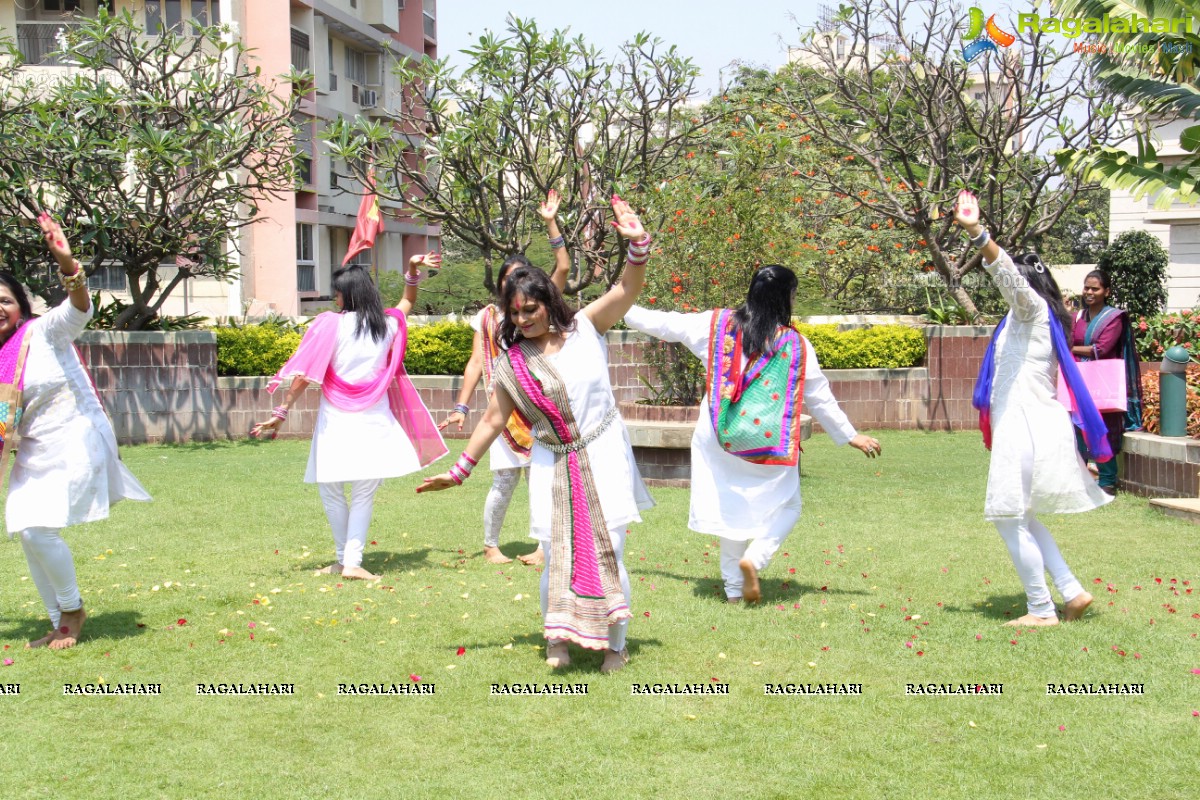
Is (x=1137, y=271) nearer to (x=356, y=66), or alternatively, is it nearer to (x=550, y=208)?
(x=356, y=66)

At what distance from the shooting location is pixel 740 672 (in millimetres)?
5293

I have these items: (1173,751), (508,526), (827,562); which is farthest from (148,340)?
(1173,751)

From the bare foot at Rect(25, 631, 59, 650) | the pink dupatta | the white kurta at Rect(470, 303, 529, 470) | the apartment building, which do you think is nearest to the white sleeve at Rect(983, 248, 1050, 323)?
the white kurta at Rect(470, 303, 529, 470)

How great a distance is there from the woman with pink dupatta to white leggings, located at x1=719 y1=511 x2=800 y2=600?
207cm

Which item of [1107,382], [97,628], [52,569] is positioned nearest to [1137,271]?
[1107,382]

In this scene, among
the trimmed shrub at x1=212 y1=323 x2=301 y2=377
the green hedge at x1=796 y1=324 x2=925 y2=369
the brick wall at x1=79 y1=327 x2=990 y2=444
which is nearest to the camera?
the brick wall at x1=79 y1=327 x2=990 y2=444

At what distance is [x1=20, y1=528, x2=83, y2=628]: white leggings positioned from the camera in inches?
226

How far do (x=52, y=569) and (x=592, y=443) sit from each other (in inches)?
102

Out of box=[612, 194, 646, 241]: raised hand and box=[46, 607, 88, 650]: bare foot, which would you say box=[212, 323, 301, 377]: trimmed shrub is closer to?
box=[46, 607, 88, 650]: bare foot

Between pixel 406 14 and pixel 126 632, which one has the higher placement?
pixel 406 14

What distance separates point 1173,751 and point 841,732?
1.10 metres

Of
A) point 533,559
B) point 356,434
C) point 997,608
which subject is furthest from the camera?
point 533,559

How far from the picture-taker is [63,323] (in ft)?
18.8

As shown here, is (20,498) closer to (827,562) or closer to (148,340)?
(827,562)
